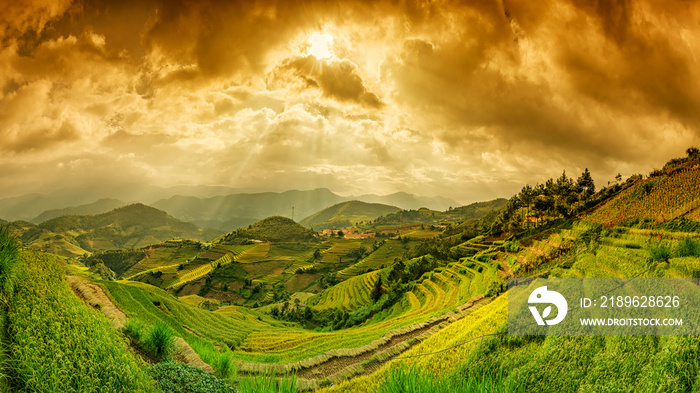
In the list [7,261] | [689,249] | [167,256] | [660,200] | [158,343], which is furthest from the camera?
[167,256]

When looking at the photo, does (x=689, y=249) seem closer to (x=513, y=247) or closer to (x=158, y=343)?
(x=158, y=343)

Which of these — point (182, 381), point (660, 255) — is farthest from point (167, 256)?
point (660, 255)

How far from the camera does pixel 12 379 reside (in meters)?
2.49

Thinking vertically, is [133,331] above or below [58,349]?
below

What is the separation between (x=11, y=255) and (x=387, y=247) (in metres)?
127

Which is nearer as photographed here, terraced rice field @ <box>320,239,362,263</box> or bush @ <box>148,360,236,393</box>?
bush @ <box>148,360,236,393</box>

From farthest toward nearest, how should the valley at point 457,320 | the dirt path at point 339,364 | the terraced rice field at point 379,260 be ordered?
the terraced rice field at point 379,260
the dirt path at point 339,364
the valley at point 457,320

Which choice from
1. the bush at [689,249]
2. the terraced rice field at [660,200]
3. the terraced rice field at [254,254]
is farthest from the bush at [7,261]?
the terraced rice field at [254,254]

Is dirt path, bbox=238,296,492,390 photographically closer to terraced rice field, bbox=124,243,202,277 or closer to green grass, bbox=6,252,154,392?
green grass, bbox=6,252,154,392

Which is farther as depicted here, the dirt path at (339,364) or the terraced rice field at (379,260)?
the terraced rice field at (379,260)

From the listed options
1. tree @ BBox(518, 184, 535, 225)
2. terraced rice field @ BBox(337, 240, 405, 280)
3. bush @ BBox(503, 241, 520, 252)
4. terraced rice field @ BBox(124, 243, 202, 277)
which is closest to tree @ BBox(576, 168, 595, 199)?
tree @ BBox(518, 184, 535, 225)

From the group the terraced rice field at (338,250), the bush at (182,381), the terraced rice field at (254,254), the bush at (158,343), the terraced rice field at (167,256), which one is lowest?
the terraced rice field at (167,256)

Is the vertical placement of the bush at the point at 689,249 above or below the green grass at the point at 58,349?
above

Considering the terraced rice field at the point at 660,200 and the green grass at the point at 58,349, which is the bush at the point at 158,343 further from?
the terraced rice field at the point at 660,200
